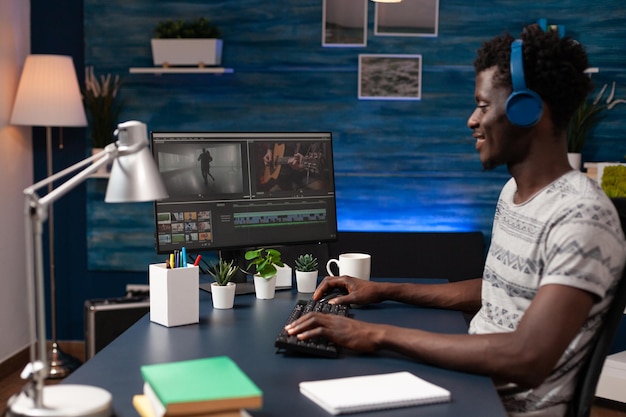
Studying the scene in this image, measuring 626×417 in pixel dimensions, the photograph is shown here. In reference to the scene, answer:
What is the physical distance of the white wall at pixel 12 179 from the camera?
4066 millimetres

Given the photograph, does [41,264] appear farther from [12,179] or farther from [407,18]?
[407,18]

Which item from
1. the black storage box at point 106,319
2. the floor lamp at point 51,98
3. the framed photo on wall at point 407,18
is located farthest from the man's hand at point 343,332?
the framed photo on wall at point 407,18

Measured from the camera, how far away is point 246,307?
2.10 m

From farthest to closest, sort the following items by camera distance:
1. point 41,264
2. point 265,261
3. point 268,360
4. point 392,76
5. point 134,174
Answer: point 392,76 → point 265,261 → point 268,360 → point 134,174 → point 41,264

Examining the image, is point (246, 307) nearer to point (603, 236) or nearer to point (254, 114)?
point (603, 236)

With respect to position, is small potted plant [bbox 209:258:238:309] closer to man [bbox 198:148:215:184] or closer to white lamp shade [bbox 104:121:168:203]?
man [bbox 198:148:215:184]

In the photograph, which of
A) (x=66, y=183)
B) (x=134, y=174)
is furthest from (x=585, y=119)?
(x=66, y=183)

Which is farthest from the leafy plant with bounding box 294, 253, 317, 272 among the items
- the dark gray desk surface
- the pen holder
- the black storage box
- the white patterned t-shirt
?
the black storage box

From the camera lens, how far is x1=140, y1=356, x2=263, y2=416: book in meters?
1.18

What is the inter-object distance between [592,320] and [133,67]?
335 cm

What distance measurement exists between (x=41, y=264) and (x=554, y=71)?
1.13 metres

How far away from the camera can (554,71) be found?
5.49 ft

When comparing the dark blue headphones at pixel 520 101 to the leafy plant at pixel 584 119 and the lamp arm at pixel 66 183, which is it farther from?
the leafy plant at pixel 584 119

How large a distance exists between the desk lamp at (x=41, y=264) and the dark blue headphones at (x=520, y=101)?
787 millimetres
